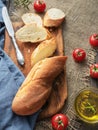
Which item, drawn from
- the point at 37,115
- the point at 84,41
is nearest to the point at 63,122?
the point at 37,115

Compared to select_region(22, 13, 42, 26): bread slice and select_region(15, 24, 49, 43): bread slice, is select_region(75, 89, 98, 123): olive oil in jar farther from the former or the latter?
select_region(22, 13, 42, 26): bread slice

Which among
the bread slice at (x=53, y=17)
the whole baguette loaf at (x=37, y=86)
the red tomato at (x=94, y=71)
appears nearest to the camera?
the whole baguette loaf at (x=37, y=86)

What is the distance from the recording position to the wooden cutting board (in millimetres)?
1219

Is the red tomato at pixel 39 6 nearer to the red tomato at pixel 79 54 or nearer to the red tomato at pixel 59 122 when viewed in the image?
the red tomato at pixel 79 54

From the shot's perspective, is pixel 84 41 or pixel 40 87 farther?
pixel 84 41

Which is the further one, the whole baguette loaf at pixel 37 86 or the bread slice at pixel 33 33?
the bread slice at pixel 33 33

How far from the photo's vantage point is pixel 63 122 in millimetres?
1162

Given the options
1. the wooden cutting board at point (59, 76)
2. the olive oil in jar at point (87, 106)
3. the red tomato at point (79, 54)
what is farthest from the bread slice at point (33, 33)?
the olive oil in jar at point (87, 106)

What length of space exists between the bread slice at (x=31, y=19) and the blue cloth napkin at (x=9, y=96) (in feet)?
0.68

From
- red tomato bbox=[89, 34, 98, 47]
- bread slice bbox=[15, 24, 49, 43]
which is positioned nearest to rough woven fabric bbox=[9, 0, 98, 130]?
red tomato bbox=[89, 34, 98, 47]

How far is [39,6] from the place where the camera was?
1.50 meters

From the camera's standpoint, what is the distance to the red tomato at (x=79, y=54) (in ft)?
4.43

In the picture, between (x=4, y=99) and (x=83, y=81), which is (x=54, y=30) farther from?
(x=4, y=99)

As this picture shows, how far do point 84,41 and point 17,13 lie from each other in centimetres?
33
